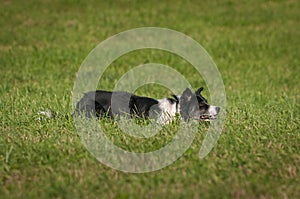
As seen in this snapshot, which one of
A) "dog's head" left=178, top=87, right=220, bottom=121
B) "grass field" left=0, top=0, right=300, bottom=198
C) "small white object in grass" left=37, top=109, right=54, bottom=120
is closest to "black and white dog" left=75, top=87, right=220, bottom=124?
"dog's head" left=178, top=87, right=220, bottom=121

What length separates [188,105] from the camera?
980 cm

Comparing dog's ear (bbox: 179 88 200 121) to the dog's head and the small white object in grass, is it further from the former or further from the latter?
the small white object in grass

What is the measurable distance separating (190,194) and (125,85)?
9392 mm

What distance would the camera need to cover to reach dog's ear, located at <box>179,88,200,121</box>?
9680 millimetres

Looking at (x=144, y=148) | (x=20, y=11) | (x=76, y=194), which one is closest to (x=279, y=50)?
(x=20, y=11)

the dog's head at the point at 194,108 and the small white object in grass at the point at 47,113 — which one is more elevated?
the dog's head at the point at 194,108

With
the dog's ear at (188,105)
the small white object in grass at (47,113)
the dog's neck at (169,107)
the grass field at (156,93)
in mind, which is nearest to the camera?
the grass field at (156,93)

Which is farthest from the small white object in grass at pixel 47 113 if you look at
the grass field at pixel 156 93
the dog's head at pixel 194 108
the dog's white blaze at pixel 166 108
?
the dog's head at pixel 194 108

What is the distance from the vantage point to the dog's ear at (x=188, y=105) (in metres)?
9.68

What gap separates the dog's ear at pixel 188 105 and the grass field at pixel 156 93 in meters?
0.80

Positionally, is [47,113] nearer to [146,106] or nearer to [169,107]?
[146,106]

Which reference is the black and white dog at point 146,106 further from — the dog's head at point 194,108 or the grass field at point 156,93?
the grass field at point 156,93

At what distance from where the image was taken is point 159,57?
20750mm

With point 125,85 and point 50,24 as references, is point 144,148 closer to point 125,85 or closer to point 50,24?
point 125,85
